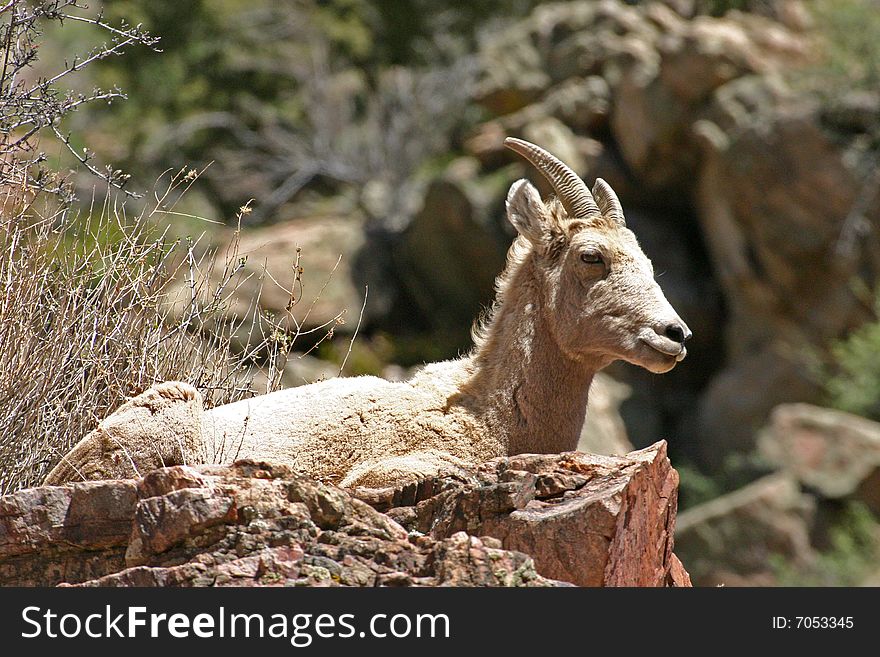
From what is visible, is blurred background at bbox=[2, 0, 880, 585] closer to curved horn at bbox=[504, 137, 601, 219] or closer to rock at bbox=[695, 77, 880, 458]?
rock at bbox=[695, 77, 880, 458]

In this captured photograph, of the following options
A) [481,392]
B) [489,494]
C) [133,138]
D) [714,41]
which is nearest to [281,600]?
[489,494]

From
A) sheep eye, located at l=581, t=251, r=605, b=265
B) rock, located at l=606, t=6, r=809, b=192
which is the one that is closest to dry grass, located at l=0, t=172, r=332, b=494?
sheep eye, located at l=581, t=251, r=605, b=265

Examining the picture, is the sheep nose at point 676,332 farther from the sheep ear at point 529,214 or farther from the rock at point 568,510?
the rock at point 568,510

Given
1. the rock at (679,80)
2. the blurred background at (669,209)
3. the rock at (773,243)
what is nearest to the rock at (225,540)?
the blurred background at (669,209)

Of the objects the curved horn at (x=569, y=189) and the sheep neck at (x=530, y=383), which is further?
the curved horn at (x=569, y=189)

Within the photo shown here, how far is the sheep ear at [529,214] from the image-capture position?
21.5 feet

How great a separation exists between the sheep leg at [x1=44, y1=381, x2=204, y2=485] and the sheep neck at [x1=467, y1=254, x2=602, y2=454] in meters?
1.44

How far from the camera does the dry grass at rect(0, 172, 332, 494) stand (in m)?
5.85

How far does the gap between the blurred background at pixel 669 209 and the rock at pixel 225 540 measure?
7.23 metres

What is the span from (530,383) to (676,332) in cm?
75

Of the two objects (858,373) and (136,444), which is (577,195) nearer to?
(136,444)

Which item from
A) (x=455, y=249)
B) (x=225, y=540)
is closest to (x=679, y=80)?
(x=455, y=249)

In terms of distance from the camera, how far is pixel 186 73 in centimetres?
2867

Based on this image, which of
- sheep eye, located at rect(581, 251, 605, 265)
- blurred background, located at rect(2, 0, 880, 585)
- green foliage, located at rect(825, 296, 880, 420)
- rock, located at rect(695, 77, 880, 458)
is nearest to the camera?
sheep eye, located at rect(581, 251, 605, 265)
